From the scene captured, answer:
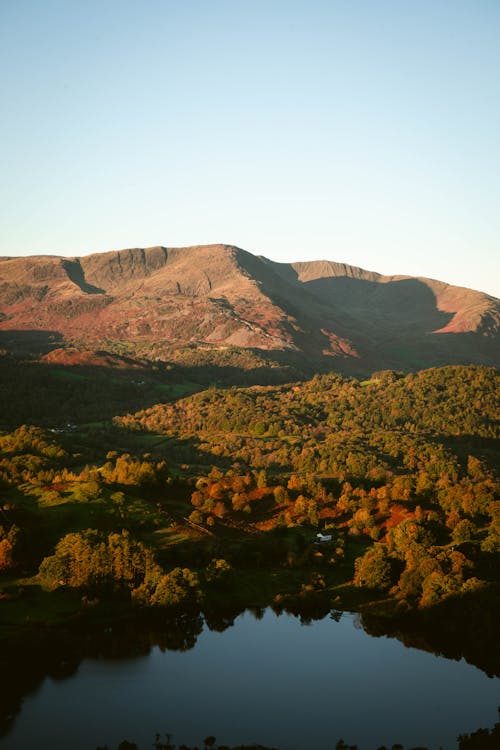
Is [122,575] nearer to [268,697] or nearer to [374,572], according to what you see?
[268,697]

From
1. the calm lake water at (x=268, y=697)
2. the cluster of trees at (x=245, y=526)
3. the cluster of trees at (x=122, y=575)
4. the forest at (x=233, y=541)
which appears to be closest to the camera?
the calm lake water at (x=268, y=697)

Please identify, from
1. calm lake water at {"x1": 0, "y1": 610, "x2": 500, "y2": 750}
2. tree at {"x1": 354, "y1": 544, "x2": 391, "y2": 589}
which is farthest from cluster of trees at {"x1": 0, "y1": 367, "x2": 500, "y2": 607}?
calm lake water at {"x1": 0, "y1": 610, "x2": 500, "y2": 750}

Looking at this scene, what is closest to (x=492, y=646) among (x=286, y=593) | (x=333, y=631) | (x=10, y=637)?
(x=333, y=631)

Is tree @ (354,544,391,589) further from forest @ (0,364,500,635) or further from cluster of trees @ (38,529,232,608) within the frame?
cluster of trees @ (38,529,232,608)

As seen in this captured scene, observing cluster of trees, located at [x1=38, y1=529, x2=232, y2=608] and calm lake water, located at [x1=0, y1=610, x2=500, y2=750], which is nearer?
calm lake water, located at [x1=0, y1=610, x2=500, y2=750]

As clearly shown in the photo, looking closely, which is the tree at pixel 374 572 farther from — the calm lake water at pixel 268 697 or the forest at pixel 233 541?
the calm lake water at pixel 268 697

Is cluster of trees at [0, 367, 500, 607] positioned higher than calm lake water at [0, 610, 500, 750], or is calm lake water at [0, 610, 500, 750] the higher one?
cluster of trees at [0, 367, 500, 607]

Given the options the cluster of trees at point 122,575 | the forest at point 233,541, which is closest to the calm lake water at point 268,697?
the cluster of trees at point 122,575

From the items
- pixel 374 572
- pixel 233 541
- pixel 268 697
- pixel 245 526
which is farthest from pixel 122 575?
pixel 374 572
